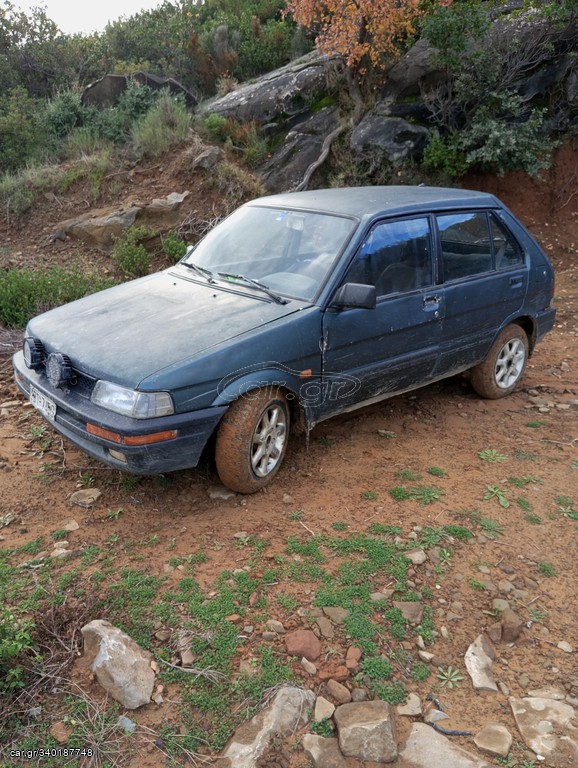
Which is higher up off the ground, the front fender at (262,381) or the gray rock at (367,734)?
the front fender at (262,381)

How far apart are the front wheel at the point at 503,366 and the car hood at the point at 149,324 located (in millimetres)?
2057

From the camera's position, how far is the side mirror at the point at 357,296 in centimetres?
372

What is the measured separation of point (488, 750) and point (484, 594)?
0.85 metres

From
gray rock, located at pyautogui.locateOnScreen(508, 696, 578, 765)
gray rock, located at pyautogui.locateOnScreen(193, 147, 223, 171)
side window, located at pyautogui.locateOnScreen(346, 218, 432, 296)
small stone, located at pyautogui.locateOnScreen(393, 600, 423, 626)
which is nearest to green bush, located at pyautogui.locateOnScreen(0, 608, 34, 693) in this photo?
small stone, located at pyautogui.locateOnScreen(393, 600, 423, 626)

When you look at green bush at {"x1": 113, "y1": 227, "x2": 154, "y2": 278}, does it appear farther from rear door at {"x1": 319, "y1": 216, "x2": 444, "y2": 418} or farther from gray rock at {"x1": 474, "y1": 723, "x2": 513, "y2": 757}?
gray rock at {"x1": 474, "y1": 723, "x2": 513, "y2": 757}

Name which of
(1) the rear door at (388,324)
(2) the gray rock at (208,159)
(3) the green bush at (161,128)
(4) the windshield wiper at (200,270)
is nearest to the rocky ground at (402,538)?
(1) the rear door at (388,324)

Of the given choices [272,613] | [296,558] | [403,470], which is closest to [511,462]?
[403,470]

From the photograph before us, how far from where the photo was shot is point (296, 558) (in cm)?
329

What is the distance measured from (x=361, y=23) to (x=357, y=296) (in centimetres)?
809

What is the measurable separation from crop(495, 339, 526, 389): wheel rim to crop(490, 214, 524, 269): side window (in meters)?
0.66

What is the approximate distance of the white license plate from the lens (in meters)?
3.65

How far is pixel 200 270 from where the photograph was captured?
→ 4.48 meters

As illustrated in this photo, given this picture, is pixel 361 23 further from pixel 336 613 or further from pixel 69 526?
pixel 336 613

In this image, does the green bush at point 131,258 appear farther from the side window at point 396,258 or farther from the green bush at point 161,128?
the side window at point 396,258
